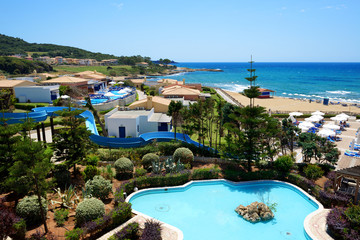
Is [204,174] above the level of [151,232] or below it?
below

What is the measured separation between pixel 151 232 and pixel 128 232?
967 millimetres

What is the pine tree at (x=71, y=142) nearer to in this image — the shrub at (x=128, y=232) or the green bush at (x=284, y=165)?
the shrub at (x=128, y=232)

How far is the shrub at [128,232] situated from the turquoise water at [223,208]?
6.80ft

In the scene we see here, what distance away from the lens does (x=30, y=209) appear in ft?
33.9

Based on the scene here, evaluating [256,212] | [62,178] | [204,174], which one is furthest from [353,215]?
[62,178]

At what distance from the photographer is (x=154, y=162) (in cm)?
1670

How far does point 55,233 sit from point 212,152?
12.5m

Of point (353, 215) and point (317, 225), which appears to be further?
point (317, 225)

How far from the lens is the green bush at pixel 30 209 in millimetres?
10304

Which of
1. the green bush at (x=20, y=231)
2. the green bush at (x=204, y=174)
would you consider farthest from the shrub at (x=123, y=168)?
the green bush at (x=20, y=231)

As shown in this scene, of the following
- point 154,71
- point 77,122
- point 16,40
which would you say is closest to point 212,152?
point 77,122

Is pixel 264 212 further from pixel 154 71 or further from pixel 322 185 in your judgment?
pixel 154 71

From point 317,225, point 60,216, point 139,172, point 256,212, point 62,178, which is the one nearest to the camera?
point 60,216

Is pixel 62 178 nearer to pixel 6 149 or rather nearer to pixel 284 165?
pixel 6 149
